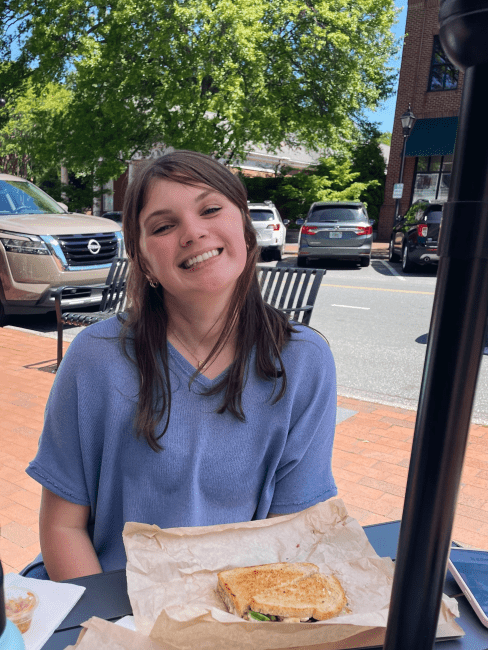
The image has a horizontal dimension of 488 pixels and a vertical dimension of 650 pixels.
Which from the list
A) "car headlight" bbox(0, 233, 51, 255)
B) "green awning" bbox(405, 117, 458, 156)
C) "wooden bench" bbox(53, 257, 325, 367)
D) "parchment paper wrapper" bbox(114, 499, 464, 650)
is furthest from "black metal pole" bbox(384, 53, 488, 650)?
"green awning" bbox(405, 117, 458, 156)

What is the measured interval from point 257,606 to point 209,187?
1.06 meters

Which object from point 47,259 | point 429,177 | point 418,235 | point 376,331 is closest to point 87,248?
point 47,259

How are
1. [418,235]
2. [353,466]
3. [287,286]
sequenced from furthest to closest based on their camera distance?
[418,235]
[287,286]
[353,466]

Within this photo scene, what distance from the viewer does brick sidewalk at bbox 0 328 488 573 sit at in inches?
120

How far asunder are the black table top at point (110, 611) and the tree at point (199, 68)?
16893 mm

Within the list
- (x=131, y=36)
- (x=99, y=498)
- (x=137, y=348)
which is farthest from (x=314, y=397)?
(x=131, y=36)

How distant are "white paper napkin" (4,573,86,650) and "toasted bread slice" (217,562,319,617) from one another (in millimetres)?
268

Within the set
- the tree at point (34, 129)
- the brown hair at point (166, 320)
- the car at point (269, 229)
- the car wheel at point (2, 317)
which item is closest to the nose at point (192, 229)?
the brown hair at point (166, 320)

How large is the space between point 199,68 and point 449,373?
1760 cm

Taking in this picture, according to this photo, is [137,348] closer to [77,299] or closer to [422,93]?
[77,299]

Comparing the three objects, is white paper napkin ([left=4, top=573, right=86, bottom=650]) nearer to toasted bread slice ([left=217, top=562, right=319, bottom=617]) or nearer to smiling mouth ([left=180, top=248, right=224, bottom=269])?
toasted bread slice ([left=217, top=562, right=319, bottom=617])

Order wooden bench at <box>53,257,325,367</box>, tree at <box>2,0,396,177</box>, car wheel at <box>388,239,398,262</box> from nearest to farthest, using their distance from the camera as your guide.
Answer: wooden bench at <box>53,257,325,367</box> → tree at <box>2,0,396,177</box> → car wheel at <box>388,239,398,262</box>

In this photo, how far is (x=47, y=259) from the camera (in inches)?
285

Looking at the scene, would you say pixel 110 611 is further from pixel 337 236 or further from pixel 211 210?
pixel 337 236
